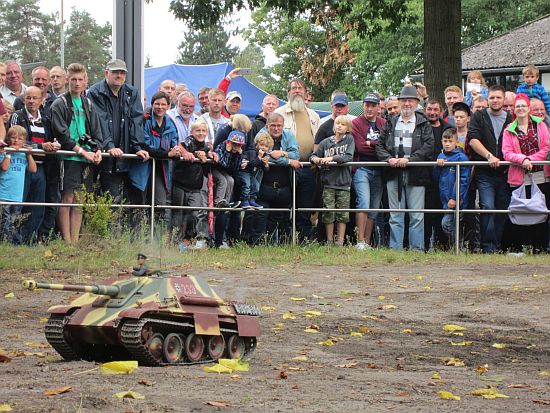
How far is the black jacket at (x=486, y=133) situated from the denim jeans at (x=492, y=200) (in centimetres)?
12

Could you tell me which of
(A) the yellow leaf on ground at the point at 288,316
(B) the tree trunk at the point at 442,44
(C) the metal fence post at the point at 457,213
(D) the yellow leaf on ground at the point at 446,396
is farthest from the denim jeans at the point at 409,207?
(D) the yellow leaf on ground at the point at 446,396

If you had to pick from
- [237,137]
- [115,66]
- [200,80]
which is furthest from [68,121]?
[200,80]

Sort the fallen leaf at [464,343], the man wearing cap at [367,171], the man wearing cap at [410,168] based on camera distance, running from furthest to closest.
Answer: the man wearing cap at [367,171]
the man wearing cap at [410,168]
the fallen leaf at [464,343]

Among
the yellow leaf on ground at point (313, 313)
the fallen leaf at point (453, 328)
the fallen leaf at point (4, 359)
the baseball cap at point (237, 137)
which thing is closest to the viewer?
the fallen leaf at point (4, 359)

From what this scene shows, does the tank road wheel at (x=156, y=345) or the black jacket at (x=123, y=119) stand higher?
the black jacket at (x=123, y=119)

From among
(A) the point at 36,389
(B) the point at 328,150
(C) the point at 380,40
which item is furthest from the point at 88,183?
(C) the point at 380,40

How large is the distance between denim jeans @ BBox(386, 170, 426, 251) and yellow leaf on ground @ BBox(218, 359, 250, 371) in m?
8.97

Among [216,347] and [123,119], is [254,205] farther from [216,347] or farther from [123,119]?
[216,347]

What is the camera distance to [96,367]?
9344mm

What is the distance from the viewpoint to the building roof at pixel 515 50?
6141 centimetres

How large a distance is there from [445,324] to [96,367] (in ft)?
14.2

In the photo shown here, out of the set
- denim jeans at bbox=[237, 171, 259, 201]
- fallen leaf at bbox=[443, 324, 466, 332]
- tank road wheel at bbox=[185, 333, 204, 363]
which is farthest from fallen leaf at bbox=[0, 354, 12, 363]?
denim jeans at bbox=[237, 171, 259, 201]

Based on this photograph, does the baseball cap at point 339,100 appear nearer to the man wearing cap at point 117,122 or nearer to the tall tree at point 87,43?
the man wearing cap at point 117,122

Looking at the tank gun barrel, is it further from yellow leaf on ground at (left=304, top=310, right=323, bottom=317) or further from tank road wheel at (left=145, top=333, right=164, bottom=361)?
yellow leaf on ground at (left=304, top=310, right=323, bottom=317)
